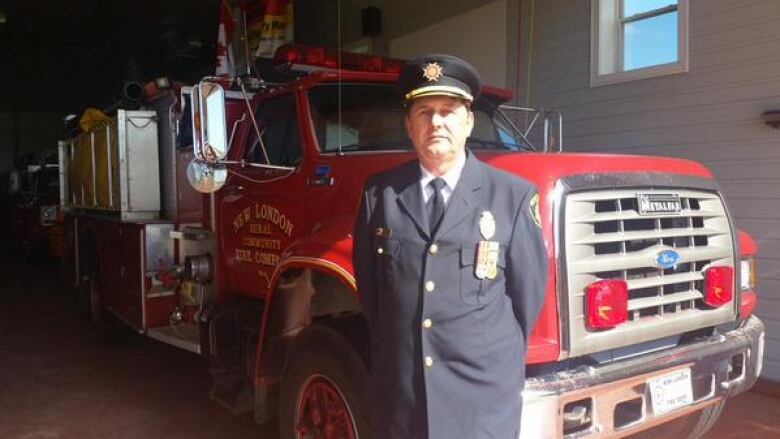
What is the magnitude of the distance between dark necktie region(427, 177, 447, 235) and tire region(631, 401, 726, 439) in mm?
2131

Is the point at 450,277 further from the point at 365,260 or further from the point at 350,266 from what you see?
the point at 350,266

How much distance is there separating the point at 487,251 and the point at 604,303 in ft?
2.55

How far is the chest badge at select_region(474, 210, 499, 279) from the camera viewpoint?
1988 mm

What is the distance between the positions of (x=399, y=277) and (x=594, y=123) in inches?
194

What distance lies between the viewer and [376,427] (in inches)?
87.9

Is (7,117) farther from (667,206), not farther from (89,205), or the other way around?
(667,206)

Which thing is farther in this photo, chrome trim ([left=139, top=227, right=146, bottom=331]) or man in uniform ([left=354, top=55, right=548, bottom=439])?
chrome trim ([left=139, top=227, right=146, bottom=331])

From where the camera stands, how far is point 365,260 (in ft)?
7.14

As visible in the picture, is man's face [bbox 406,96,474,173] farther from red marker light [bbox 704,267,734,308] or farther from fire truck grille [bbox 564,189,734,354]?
red marker light [bbox 704,267,734,308]

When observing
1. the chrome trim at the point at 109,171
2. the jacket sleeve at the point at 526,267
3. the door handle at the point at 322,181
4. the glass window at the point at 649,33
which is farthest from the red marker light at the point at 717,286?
the chrome trim at the point at 109,171

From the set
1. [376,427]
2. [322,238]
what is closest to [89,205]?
[322,238]

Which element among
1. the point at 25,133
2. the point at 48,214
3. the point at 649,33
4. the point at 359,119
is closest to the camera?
the point at 359,119

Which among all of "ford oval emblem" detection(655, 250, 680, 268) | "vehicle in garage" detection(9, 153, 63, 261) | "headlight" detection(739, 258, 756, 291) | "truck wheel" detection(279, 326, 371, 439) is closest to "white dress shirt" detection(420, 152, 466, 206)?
"truck wheel" detection(279, 326, 371, 439)

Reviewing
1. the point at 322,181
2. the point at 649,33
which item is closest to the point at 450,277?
the point at 322,181
